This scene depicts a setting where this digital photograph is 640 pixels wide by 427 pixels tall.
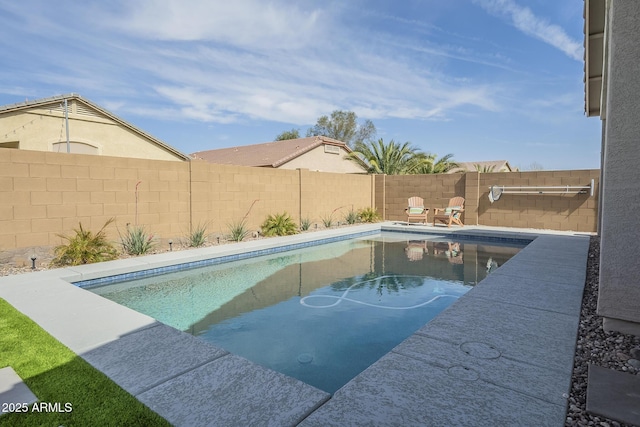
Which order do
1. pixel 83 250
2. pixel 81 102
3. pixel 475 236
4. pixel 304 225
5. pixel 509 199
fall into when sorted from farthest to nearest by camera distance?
1. pixel 81 102
2. pixel 509 199
3. pixel 304 225
4. pixel 475 236
5. pixel 83 250

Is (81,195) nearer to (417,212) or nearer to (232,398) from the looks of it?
(232,398)

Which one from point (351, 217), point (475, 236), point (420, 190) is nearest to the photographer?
point (475, 236)

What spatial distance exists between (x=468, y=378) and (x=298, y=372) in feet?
4.60

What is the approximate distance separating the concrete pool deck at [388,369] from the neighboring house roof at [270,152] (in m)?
15.0

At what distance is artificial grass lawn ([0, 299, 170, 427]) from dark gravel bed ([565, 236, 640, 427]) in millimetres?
2157

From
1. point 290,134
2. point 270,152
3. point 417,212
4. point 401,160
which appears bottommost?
point 417,212

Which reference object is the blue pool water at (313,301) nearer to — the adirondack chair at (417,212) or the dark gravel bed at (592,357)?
the dark gravel bed at (592,357)

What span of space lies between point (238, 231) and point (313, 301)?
14.8 ft

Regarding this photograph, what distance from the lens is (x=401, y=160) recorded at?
18.1 metres

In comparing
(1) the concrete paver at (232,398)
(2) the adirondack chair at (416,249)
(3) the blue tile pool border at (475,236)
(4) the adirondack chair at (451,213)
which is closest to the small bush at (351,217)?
(3) the blue tile pool border at (475,236)

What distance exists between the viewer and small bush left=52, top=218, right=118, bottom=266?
614 centimetres

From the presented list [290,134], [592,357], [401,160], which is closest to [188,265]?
[592,357]

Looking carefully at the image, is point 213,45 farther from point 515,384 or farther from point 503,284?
point 515,384

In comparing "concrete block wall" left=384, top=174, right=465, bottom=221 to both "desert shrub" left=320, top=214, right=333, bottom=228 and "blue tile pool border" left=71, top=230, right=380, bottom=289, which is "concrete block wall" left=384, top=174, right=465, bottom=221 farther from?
"blue tile pool border" left=71, top=230, right=380, bottom=289
